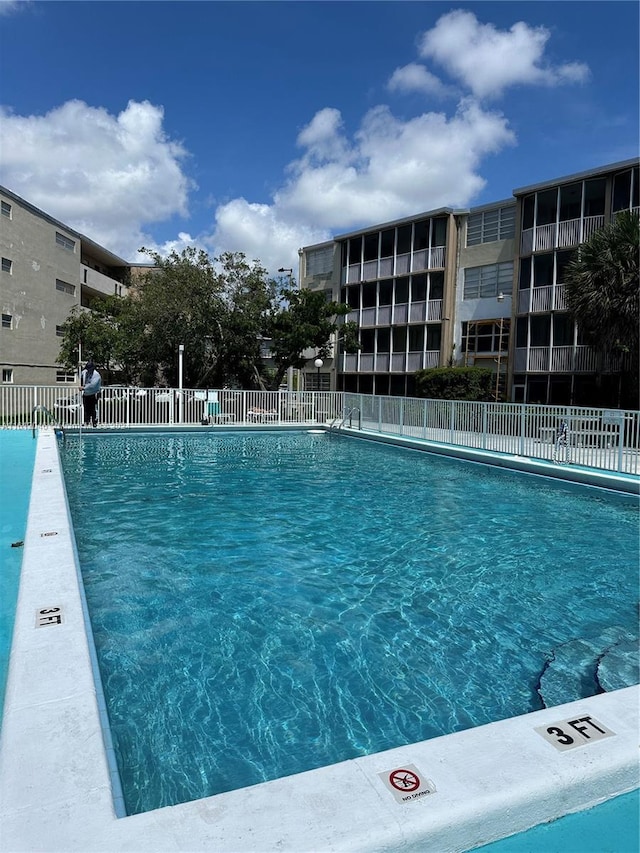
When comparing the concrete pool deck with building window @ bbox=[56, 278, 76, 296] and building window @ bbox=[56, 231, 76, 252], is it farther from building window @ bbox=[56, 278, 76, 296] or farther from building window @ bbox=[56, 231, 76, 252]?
building window @ bbox=[56, 231, 76, 252]

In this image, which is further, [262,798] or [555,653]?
[555,653]

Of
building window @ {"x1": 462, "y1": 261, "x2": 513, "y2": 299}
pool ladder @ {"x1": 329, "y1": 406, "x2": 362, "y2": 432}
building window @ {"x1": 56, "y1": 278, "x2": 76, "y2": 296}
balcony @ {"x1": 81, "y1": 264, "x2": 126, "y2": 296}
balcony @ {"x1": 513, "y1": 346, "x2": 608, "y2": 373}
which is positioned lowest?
pool ladder @ {"x1": 329, "y1": 406, "x2": 362, "y2": 432}

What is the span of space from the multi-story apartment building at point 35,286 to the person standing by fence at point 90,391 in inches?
424

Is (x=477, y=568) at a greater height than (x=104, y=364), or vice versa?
(x=104, y=364)

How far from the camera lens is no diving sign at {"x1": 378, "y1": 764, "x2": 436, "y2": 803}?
2033 mm

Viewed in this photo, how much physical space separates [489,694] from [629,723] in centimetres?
121

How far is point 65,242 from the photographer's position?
35344 millimetres

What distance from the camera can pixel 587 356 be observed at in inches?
867

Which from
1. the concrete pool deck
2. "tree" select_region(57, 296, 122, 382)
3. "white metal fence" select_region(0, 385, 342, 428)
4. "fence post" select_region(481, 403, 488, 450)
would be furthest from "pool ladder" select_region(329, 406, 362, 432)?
the concrete pool deck

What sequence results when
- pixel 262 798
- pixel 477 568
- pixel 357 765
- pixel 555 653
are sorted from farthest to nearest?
pixel 477 568 → pixel 555 653 → pixel 357 765 → pixel 262 798

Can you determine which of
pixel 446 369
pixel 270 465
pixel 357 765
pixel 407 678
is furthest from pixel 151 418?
pixel 357 765

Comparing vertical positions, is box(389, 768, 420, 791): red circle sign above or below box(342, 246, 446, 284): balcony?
below

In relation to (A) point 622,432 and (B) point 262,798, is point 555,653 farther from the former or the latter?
(A) point 622,432

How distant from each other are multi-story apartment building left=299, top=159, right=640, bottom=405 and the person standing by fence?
15.2 m
